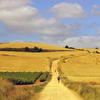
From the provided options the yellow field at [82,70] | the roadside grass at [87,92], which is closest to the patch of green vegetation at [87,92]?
the roadside grass at [87,92]

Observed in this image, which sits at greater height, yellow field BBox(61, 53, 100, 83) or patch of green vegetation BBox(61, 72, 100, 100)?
patch of green vegetation BBox(61, 72, 100, 100)

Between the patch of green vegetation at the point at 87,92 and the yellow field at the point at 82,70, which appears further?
the yellow field at the point at 82,70

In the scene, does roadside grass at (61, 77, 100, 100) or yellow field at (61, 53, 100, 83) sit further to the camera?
yellow field at (61, 53, 100, 83)

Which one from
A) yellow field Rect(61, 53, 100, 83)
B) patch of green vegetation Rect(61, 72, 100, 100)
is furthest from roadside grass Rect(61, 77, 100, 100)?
yellow field Rect(61, 53, 100, 83)

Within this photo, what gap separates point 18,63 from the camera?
224 ft

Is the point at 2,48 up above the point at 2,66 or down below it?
above

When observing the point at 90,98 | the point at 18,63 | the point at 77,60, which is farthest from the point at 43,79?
the point at 77,60

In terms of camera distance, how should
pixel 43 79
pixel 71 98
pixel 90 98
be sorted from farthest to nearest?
1. pixel 43 79
2. pixel 71 98
3. pixel 90 98

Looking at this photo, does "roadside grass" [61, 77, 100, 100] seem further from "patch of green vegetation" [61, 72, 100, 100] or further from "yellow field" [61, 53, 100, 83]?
"yellow field" [61, 53, 100, 83]

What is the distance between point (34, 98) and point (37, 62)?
55833 millimetres

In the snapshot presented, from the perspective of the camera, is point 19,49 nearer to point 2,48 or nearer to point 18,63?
point 2,48

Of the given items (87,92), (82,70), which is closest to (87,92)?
(87,92)

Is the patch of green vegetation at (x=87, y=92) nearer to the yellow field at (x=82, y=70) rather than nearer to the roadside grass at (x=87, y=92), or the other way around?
the roadside grass at (x=87, y=92)

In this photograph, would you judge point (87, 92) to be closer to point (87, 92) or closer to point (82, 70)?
point (87, 92)
